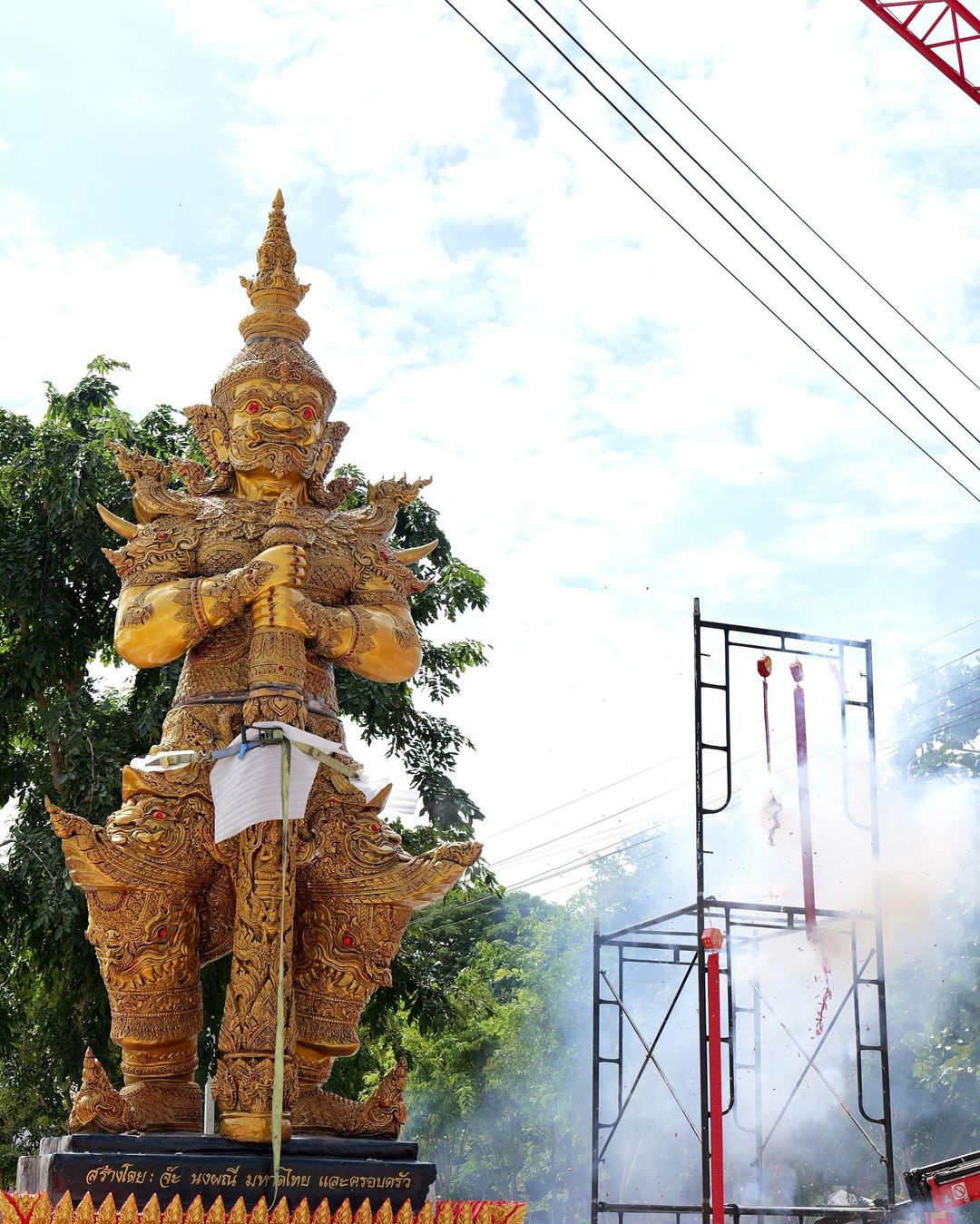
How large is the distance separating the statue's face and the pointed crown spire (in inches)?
16.8

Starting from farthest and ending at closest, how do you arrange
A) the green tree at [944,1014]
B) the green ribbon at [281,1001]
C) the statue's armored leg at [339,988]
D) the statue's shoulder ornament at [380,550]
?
1. the green tree at [944,1014]
2. the statue's shoulder ornament at [380,550]
3. the statue's armored leg at [339,988]
4. the green ribbon at [281,1001]

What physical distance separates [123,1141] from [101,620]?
260 inches

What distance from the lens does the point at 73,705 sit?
34.0 ft

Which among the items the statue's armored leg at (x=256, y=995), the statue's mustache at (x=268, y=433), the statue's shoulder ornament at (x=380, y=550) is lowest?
the statue's armored leg at (x=256, y=995)

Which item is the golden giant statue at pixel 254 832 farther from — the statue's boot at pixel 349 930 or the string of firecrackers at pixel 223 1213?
the string of firecrackers at pixel 223 1213

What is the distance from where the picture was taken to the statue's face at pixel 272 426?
637cm

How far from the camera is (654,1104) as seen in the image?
22.6 m

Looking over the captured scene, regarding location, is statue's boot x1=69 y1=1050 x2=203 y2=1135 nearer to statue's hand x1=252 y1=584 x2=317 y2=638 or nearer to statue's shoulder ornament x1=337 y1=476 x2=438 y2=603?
statue's hand x1=252 y1=584 x2=317 y2=638

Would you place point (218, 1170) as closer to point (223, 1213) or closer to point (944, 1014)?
point (223, 1213)

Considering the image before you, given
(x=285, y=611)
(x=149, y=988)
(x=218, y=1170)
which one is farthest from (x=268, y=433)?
(x=218, y=1170)

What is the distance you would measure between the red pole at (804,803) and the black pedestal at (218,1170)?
191 inches

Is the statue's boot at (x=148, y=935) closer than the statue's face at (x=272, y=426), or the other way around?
the statue's boot at (x=148, y=935)

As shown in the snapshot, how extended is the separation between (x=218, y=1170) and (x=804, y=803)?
5976 millimetres

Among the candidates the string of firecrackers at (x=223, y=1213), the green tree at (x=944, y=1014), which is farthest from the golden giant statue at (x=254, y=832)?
the green tree at (x=944, y=1014)
